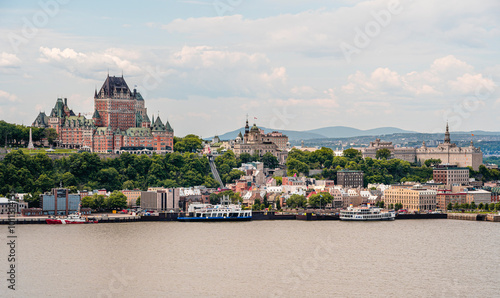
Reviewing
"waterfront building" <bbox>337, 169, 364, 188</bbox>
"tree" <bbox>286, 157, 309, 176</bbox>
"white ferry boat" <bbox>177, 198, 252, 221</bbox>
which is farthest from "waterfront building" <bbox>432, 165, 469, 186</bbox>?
"white ferry boat" <bbox>177, 198, 252, 221</bbox>

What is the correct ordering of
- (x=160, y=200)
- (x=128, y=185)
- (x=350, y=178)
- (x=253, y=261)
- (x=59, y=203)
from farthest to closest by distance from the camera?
1. (x=350, y=178)
2. (x=128, y=185)
3. (x=160, y=200)
4. (x=59, y=203)
5. (x=253, y=261)

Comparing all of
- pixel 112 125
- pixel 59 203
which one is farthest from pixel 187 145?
pixel 59 203

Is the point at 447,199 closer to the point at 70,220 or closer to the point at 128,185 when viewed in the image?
the point at 128,185

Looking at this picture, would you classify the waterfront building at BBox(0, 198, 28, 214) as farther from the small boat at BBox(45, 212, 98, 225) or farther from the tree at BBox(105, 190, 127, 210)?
the tree at BBox(105, 190, 127, 210)

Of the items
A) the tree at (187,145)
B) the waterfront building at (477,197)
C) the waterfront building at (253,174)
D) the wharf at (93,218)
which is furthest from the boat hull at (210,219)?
the tree at (187,145)

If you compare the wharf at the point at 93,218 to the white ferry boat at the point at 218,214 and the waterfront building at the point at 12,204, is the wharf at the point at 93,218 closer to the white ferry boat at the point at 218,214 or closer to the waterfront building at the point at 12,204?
the waterfront building at the point at 12,204

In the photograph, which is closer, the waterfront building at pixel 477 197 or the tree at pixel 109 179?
the tree at pixel 109 179
